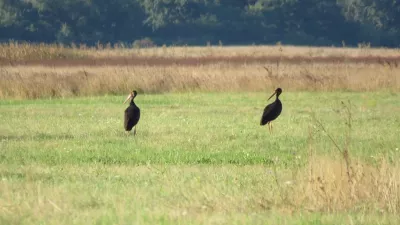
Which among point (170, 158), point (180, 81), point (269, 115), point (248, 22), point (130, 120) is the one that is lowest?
point (248, 22)

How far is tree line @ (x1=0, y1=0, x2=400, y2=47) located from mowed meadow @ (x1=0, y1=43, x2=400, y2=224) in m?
44.4

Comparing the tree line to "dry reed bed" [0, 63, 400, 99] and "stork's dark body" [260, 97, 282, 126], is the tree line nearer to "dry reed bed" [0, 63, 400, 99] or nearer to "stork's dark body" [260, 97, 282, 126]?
"dry reed bed" [0, 63, 400, 99]

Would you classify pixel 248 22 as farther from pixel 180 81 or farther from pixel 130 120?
pixel 130 120

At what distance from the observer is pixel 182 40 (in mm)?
73938

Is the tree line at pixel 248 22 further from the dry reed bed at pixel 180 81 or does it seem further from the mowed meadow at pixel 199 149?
the mowed meadow at pixel 199 149

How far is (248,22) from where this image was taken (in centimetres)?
7306

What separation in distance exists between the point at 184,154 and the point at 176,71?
15931 millimetres

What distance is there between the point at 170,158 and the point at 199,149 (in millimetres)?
1032

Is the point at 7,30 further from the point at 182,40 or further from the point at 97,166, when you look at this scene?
the point at 97,166

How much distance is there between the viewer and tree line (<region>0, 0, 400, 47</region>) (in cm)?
7250

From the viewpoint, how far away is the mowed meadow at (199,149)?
27.9 ft

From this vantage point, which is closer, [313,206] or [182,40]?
[313,206]

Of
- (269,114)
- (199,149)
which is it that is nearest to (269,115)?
(269,114)

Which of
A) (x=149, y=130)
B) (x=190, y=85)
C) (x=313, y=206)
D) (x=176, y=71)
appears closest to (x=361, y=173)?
(x=313, y=206)
